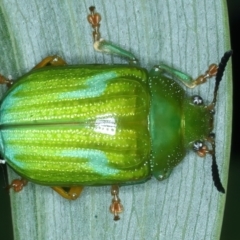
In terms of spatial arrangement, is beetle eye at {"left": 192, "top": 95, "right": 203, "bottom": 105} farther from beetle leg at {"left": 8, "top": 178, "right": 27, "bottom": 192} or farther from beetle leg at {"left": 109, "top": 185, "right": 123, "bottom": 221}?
beetle leg at {"left": 8, "top": 178, "right": 27, "bottom": 192}

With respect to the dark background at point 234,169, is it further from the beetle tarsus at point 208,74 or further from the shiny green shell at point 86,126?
the shiny green shell at point 86,126

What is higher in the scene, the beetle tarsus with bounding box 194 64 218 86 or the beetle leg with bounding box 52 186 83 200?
the beetle tarsus with bounding box 194 64 218 86

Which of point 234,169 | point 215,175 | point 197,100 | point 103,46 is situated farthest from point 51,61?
point 234,169

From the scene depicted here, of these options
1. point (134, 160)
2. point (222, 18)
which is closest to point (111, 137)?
point (134, 160)

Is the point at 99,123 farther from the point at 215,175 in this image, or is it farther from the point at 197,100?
the point at 215,175

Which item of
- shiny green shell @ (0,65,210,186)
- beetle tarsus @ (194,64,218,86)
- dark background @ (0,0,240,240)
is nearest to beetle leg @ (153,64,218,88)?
beetle tarsus @ (194,64,218,86)

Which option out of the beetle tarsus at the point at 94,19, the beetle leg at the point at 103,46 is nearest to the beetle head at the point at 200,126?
the beetle leg at the point at 103,46
